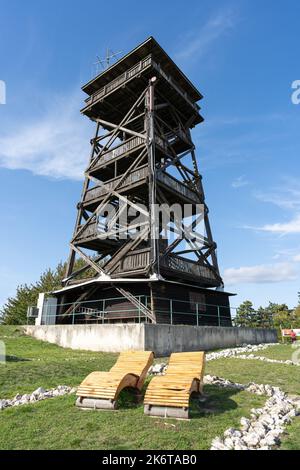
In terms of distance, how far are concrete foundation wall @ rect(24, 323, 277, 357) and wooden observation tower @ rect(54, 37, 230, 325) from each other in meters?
1.54

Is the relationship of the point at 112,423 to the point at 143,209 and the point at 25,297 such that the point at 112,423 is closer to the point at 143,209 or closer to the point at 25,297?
the point at 143,209

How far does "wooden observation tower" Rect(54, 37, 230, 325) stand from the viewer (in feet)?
64.4

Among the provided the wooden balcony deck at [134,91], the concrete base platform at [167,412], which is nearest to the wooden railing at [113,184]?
the wooden balcony deck at [134,91]

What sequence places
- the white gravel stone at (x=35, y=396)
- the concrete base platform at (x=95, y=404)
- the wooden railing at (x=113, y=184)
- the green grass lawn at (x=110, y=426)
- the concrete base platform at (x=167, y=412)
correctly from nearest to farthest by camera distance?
the green grass lawn at (x=110, y=426) < the concrete base platform at (x=167, y=412) < the concrete base platform at (x=95, y=404) < the white gravel stone at (x=35, y=396) < the wooden railing at (x=113, y=184)

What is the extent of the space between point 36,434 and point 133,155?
68.1 ft

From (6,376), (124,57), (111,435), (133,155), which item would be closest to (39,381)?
(6,376)

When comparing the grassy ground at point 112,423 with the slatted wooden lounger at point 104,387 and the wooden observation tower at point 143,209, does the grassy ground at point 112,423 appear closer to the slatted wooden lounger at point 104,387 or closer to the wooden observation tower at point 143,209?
the slatted wooden lounger at point 104,387

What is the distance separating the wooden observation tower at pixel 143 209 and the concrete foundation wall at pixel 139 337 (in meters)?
1.54

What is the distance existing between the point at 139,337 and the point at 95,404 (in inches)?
320

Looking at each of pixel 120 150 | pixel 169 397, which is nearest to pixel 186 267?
pixel 120 150

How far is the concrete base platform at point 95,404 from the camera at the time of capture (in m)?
6.63

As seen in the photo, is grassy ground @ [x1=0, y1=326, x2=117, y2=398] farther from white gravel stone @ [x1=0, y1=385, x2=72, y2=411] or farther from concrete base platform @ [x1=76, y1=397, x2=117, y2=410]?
concrete base platform @ [x1=76, y1=397, x2=117, y2=410]

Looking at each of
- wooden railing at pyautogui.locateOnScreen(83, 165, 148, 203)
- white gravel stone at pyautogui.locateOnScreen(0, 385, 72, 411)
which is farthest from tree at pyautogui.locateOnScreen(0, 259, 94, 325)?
white gravel stone at pyautogui.locateOnScreen(0, 385, 72, 411)
